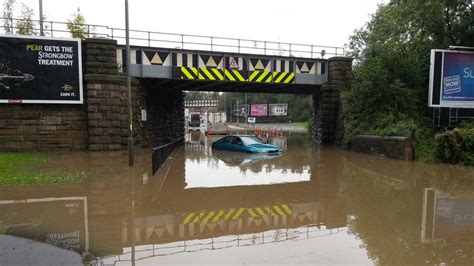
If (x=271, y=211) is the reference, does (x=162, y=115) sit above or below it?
above

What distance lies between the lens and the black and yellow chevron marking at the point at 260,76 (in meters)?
24.3

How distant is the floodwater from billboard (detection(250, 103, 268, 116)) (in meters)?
74.7

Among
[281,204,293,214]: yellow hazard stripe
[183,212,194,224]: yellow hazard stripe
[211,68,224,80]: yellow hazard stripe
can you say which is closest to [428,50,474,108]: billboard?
[211,68,224,80]: yellow hazard stripe

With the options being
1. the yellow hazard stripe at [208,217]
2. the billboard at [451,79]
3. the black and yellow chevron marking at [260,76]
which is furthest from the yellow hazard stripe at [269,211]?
the black and yellow chevron marking at [260,76]

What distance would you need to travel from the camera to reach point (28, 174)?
12.0 meters

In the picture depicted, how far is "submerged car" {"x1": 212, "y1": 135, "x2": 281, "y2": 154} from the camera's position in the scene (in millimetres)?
20750

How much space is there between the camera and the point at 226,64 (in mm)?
23719

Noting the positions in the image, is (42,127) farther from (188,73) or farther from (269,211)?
(269,211)

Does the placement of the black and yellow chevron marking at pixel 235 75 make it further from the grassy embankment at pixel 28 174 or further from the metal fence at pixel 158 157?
the grassy embankment at pixel 28 174

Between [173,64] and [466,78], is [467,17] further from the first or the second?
[173,64]

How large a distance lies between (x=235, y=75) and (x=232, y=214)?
16.6m

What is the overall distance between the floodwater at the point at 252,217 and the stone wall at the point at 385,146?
3.72m

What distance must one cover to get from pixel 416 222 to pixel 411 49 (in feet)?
67.0

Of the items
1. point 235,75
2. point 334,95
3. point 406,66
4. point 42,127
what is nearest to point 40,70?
point 42,127
